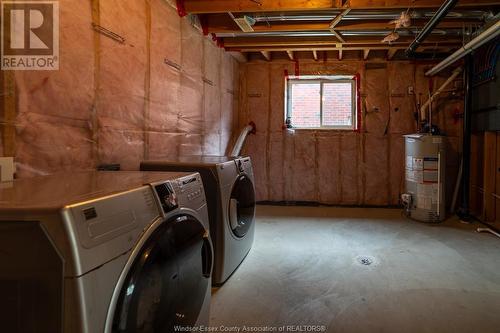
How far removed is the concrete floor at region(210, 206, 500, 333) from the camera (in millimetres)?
1667

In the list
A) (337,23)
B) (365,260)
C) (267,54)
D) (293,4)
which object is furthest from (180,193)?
(267,54)

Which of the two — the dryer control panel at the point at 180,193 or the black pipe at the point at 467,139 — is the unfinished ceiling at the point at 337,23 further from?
the dryer control panel at the point at 180,193

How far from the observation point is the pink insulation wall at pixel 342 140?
4.46m

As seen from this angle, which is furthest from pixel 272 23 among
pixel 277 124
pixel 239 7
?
pixel 277 124

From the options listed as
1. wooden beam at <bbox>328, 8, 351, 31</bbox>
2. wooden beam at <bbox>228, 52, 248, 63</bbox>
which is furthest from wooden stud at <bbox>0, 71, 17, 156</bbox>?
wooden beam at <bbox>228, 52, 248, 63</bbox>

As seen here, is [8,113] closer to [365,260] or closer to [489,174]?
[365,260]

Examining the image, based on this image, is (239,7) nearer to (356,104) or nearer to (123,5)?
(123,5)

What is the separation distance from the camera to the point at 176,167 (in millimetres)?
1958

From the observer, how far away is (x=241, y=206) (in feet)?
7.73

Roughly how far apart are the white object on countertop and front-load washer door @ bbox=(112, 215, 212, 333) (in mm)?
823

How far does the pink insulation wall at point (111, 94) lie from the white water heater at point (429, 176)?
2653 millimetres

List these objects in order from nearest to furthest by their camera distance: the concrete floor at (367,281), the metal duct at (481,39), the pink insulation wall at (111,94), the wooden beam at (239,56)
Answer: the pink insulation wall at (111,94) < the concrete floor at (367,281) < the metal duct at (481,39) < the wooden beam at (239,56)

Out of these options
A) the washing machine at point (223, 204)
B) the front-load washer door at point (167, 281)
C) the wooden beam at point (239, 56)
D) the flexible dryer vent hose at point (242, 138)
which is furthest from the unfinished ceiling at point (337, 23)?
the front-load washer door at point (167, 281)

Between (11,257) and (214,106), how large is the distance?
3.24m
